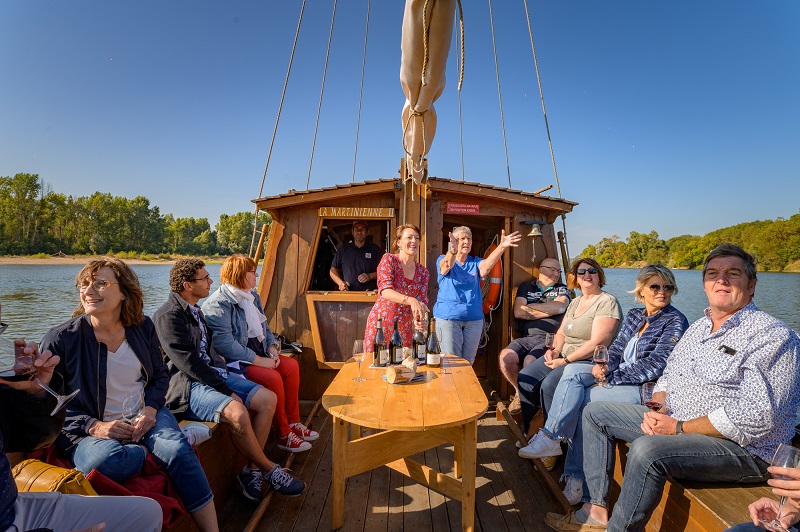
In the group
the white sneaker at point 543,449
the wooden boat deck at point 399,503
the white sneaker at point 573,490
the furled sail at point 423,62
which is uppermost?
the furled sail at point 423,62

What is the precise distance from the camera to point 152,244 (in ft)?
161

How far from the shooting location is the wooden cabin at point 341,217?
407 centimetres

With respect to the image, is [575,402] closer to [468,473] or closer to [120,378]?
[468,473]

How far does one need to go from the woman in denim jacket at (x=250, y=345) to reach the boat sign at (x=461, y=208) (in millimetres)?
2052

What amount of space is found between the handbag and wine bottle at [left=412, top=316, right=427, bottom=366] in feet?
5.73

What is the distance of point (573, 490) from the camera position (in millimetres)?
2195

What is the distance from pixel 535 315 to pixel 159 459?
10.2 ft

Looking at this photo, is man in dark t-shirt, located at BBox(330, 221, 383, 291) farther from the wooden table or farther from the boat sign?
the wooden table

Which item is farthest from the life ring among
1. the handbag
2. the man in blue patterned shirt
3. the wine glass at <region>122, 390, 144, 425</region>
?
the handbag

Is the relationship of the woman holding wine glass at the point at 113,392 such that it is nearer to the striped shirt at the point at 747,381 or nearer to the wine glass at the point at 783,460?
the wine glass at the point at 783,460

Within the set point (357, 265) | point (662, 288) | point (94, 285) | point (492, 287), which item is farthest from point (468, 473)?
point (357, 265)

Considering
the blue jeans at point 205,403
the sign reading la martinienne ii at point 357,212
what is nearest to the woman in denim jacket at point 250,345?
the blue jeans at point 205,403

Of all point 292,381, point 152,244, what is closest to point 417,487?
point 292,381

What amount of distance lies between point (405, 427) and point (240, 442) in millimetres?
1015
